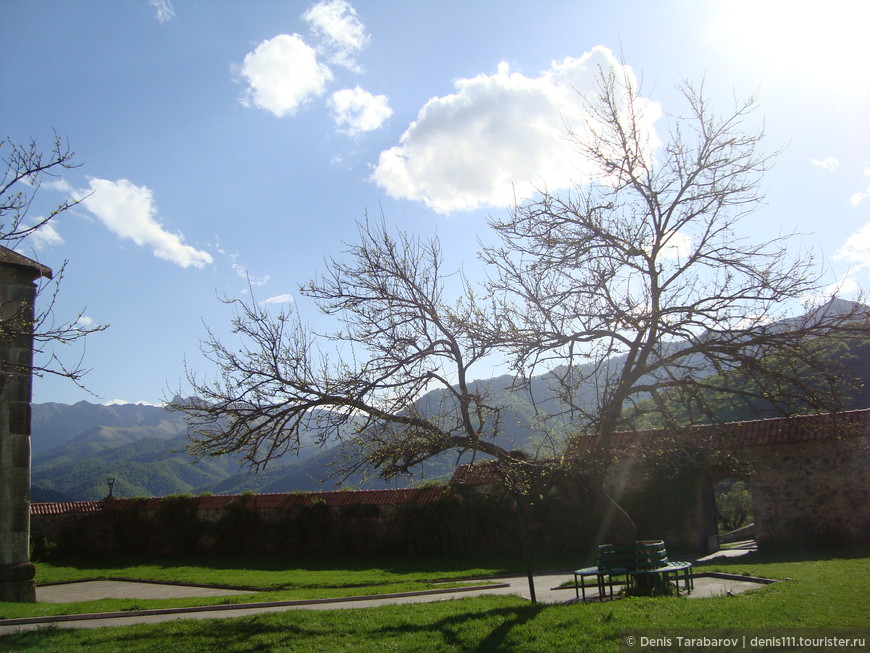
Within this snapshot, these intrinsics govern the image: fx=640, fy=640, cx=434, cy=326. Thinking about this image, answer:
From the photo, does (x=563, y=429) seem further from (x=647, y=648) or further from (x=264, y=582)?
(x=264, y=582)

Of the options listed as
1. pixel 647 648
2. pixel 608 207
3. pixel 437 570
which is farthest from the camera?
pixel 437 570

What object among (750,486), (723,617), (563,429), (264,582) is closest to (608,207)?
(563,429)

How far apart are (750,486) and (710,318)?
10501 mm

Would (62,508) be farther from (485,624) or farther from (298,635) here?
(485,624)

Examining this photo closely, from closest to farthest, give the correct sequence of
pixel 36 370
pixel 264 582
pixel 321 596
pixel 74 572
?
pixel 36 370 → pixel 321 596 → pixel 264 582 → pixel 74 572

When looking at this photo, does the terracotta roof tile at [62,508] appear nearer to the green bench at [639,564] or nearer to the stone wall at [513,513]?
the stone wall at [513,513]

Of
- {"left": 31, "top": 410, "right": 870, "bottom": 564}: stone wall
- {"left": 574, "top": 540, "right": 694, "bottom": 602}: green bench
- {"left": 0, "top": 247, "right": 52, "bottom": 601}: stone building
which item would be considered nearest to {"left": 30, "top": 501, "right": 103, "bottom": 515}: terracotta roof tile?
{"left": 31, "top": 410, "right": 870, "bottom": 564}: stone wall

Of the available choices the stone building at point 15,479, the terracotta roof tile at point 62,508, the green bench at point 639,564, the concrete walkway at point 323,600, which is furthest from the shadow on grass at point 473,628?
the terracotta roof tile at point 62,508

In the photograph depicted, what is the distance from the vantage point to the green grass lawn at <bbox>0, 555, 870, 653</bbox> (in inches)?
241

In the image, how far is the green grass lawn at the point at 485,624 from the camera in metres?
6.11

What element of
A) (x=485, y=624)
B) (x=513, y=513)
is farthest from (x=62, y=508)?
(x=485, y=624)

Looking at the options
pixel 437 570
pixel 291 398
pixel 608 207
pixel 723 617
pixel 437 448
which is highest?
pixel 608 207

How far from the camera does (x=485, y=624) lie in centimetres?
718

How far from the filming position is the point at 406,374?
9711 mm
